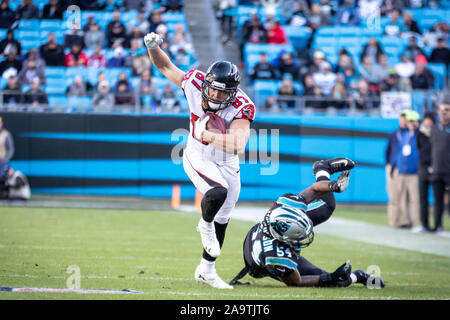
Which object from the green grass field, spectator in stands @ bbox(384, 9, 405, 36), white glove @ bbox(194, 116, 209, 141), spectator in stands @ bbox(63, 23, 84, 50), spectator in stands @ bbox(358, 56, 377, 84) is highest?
spectator in stands @ bbox(384, 9, 405, 36)

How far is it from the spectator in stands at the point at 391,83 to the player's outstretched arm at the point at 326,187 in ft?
35.1

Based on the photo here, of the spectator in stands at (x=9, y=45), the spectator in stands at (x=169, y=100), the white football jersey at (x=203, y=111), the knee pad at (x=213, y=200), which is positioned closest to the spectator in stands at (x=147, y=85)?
the spectator in stands at (x=169, y=100)

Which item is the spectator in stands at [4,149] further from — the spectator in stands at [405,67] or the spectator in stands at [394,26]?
the spectator in stands at [394,26]

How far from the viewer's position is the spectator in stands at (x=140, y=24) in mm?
17094

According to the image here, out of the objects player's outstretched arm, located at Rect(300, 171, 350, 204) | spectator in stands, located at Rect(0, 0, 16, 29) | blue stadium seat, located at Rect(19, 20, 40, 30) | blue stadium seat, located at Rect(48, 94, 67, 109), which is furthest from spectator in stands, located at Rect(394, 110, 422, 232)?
spectator in stands, located at Rect(0, 0, 16, 29)

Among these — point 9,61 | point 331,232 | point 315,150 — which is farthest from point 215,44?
point 331,232

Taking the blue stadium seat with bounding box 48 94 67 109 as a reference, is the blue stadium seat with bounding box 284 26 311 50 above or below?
above

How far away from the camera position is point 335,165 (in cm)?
623

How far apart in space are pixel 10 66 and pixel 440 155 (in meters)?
9.81

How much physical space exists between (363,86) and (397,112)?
40.3 inches

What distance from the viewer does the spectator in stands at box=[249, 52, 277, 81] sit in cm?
1644

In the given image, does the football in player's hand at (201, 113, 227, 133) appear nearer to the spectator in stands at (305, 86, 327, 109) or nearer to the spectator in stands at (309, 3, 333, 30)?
the spectator in stands at (305, 86, 327, 109)

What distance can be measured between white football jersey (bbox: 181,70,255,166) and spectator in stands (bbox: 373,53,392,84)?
35.8ft

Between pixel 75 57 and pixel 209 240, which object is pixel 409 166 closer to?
pixel 209 240
